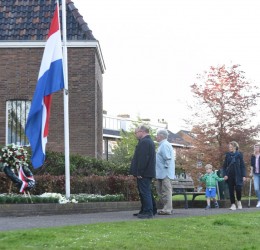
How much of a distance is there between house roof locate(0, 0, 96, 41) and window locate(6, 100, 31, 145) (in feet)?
8.02

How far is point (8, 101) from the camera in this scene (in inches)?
979

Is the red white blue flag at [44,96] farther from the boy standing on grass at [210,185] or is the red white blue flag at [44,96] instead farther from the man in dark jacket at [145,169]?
the boy standing on grass at [210,185]

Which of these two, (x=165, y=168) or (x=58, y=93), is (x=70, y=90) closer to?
(x=58, y=93)

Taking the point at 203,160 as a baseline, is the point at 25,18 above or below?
above

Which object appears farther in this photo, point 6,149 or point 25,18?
point 25,18

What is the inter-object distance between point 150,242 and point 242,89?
31188 millimetres

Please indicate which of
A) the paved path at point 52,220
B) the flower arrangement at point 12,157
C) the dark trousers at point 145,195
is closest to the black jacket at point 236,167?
the paved path at point 52,220

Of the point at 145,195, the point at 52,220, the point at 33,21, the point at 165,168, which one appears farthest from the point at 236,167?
the point at 33,21

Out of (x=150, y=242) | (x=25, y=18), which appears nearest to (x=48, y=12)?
(x=25, y=18)

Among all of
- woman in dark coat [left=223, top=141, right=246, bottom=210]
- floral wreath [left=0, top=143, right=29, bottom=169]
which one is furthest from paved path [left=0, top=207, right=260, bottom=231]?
woman in dark coat [left=223, top=141, right=246, bottom=210]

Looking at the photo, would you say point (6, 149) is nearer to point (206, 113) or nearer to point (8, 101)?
point (8, 101)

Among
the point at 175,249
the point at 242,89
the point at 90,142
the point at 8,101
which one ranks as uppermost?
the point at 242,89

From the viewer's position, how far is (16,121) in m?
24.8

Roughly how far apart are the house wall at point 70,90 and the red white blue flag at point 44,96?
8.66m
